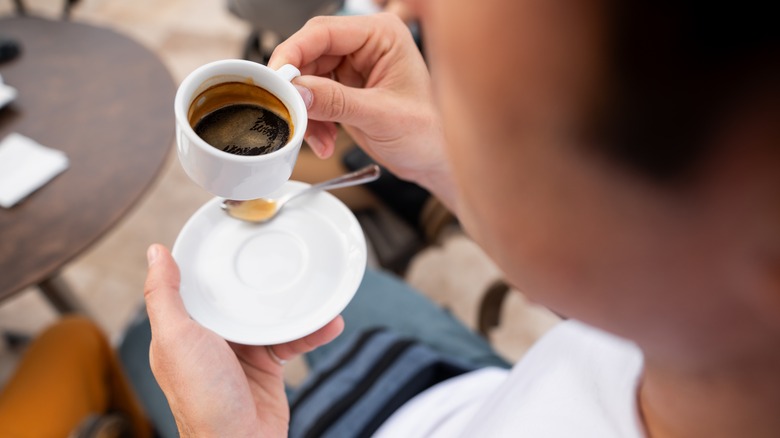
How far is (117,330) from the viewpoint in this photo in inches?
74.9

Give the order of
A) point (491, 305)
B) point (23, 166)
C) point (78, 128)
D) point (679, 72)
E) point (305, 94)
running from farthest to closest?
point (491, 305) → point (78, 128) → point (23, 166) → point (305, 94) → point (679, 72)

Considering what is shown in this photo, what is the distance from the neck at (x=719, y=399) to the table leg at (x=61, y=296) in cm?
163

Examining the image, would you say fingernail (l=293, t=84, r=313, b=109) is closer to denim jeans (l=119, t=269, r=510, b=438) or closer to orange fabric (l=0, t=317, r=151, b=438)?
denim jeans (l=119, t=269, r=510, b=438)

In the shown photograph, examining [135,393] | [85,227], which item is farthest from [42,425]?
[85,227]

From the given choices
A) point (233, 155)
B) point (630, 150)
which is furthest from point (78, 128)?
point (630, 150)

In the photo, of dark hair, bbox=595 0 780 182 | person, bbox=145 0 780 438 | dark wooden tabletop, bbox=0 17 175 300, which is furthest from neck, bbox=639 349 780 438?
dark wooden tabletop, bbox=0 17 175 300

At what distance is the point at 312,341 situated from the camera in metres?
0.90

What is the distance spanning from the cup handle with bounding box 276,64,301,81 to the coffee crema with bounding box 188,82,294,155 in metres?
0.03

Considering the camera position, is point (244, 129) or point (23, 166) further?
point (23, 166)

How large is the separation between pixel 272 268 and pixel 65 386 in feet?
1.92

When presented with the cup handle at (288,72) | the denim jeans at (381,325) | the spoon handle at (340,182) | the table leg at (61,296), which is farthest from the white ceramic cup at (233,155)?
the table leg at (61,296)

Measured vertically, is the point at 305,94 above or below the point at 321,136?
above

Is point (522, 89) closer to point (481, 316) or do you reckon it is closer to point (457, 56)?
point (457, 56)

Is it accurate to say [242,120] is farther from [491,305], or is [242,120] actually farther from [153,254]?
[491,305]
